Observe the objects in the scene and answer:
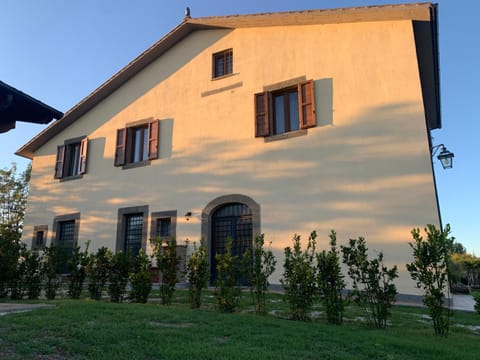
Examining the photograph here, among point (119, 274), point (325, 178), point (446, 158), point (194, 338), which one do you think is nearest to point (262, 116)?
point (325, 178)

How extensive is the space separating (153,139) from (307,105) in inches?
236

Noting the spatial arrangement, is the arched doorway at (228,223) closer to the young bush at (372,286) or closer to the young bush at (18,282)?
the young bush at (18,282)

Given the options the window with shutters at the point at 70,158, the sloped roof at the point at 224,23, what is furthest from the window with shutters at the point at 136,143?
the sloped roof at the point at 224,23

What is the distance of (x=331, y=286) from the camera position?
19.2 ft

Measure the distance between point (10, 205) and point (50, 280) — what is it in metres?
22.4

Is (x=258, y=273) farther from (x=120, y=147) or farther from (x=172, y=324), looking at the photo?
(x=120, y=147)

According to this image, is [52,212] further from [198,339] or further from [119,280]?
[198,339]

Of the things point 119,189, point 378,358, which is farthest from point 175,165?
point 378,358

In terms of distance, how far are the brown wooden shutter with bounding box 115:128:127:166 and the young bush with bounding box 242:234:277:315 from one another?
9.33 meters

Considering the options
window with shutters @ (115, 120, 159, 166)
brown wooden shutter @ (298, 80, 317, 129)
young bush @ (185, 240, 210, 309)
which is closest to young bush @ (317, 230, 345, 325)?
young bush @ (185, 240, 210, 309)

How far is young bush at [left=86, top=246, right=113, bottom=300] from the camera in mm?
7600

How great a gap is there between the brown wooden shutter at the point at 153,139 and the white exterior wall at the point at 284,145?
1.00ft

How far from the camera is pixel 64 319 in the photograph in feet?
15.3

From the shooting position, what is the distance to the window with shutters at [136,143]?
14.3 m
